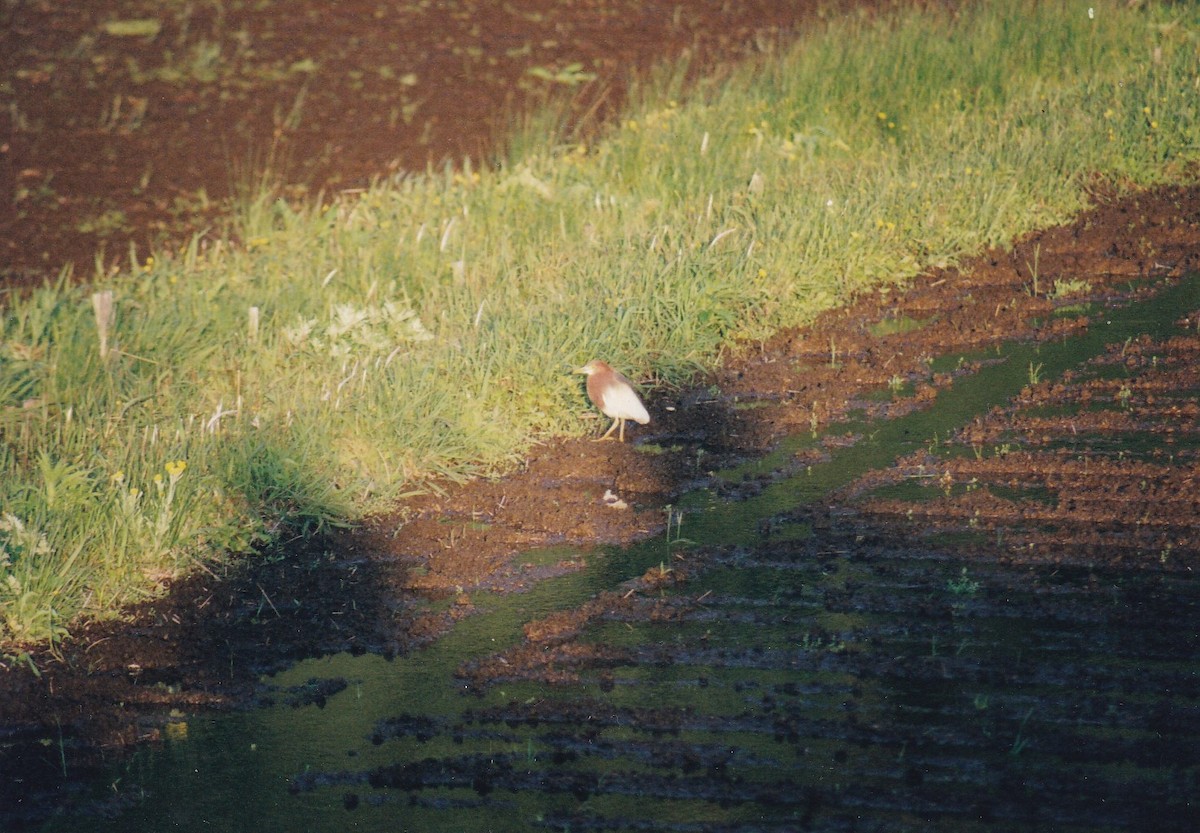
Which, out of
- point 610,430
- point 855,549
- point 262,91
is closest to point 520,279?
point 610,430

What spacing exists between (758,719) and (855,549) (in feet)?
3.88

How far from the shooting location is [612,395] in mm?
5609

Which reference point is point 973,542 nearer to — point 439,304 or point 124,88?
point 439,304

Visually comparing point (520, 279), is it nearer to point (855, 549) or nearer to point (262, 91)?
point (855, 549)

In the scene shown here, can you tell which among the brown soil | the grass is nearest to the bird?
the grass

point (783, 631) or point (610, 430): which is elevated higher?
point (610, 430)

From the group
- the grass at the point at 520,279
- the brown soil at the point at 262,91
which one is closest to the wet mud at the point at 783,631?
the grass at the point at 520,279

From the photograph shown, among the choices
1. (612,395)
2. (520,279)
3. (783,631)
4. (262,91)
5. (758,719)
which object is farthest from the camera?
(262,91)

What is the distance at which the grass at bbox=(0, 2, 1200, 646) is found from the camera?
5.08 m

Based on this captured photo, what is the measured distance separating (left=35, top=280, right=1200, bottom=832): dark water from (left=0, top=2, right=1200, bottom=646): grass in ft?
3.53

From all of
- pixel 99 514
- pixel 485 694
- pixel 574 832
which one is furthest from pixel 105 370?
pixel 574 832

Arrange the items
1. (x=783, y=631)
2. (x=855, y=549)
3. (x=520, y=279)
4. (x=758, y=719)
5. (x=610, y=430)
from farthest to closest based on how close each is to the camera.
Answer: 1. (x=520, y=279)
2. (x=610, y=430)
3. (x=855, y=549)
4. (x=783, y=631)
5. (x=758, y=719)

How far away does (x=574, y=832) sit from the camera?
10.8 ft

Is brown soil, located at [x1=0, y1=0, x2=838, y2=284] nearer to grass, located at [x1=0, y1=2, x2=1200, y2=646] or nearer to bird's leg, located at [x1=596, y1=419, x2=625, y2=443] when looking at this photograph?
grass, located at [x1=0, y1=2, x2=1200, y2=646]
